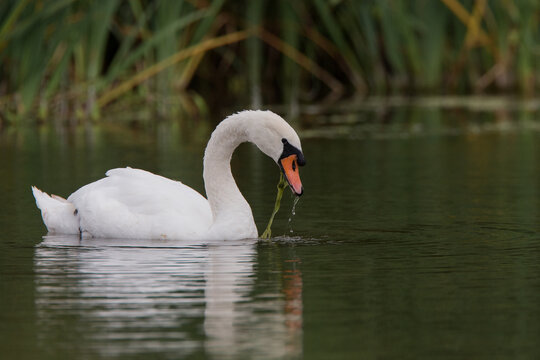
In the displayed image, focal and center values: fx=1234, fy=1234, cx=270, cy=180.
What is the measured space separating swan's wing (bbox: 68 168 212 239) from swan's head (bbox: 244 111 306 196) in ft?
2.22

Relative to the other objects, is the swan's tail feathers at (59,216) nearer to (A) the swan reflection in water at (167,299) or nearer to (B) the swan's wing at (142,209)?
(B) the swan's wing at (142,209)

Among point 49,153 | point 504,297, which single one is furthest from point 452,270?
point 49,153

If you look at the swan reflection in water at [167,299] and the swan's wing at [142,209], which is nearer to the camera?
the swan reflection in water at [167,299]

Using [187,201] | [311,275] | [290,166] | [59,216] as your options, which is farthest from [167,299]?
[59,216]

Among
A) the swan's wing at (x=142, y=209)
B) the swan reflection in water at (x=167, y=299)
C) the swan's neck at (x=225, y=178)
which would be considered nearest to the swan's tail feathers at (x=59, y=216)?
the swan's wing at (x=142, y=209)

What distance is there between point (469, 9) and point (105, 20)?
759 cm

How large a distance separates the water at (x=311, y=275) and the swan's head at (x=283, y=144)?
0.50 meters

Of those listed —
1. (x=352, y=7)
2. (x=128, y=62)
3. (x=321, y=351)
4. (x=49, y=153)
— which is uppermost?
(x=352, y=7)

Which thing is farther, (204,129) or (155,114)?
(155,114)

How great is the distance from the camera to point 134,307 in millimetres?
6012

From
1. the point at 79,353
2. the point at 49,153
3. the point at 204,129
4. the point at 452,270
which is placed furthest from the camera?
the point at 204,129

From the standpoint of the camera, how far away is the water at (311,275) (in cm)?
530

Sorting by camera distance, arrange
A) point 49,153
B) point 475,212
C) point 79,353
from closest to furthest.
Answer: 1. point 79,353
2. point 475,212
3. point 49,153

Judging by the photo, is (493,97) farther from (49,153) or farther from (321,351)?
(321,351)
